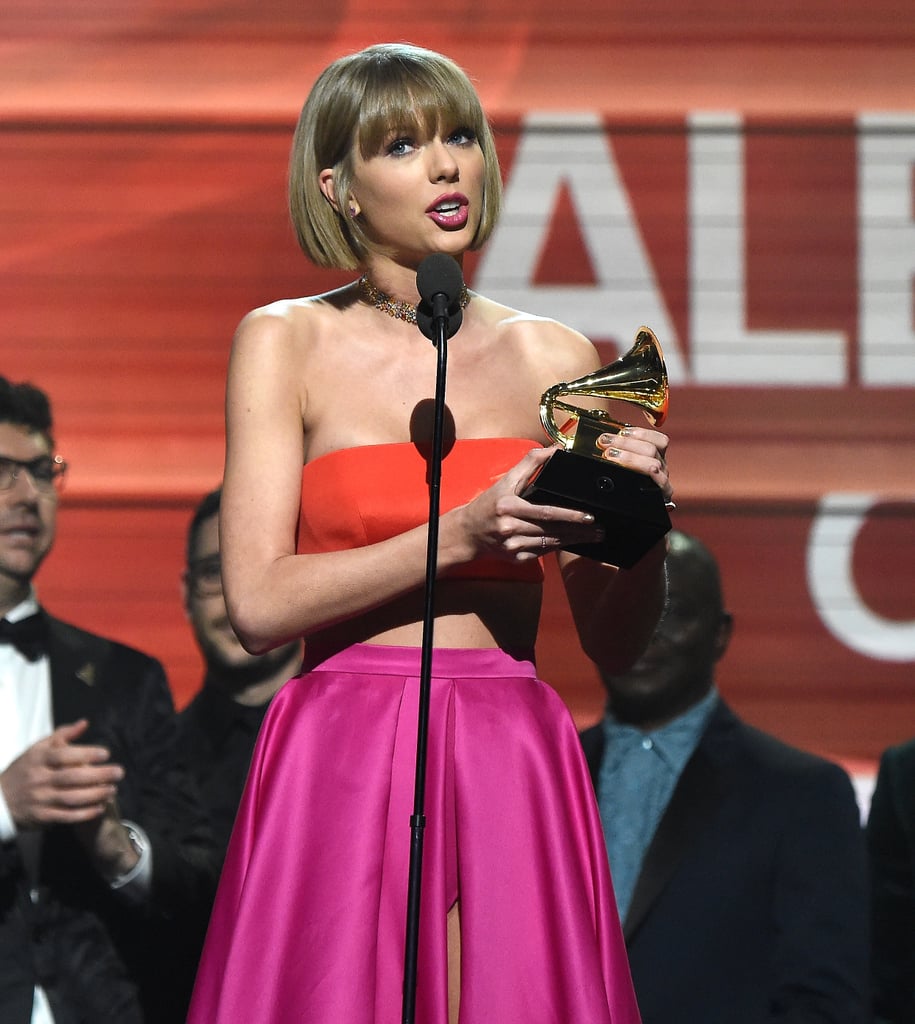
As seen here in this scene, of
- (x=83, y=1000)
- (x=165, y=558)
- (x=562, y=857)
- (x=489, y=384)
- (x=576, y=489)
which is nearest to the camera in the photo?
(x=576, y=489)

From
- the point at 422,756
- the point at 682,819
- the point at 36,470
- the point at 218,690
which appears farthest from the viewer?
the point at 218,690

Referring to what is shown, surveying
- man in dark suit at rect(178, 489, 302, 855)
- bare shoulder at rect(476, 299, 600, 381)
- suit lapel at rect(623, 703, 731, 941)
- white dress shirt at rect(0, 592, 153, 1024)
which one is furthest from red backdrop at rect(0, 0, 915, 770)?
bare shoulder at rect(476, 299, 600, 381)

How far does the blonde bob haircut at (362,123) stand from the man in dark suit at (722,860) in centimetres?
116

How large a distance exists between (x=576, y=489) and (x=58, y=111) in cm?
330

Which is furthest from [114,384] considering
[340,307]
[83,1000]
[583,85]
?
[340,307]

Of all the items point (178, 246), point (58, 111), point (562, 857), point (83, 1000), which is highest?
point (58, 111)

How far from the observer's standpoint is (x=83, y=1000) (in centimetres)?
299

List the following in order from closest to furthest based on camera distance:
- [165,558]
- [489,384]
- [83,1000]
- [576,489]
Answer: [576,489] < [489,384] < [83,1000] < [165,558]

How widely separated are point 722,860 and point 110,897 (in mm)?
1221

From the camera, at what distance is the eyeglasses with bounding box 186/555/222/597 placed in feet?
13.0

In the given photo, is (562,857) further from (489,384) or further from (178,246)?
(178,246)

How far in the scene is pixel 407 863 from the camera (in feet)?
5.42

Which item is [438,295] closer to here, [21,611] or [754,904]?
[754,904]

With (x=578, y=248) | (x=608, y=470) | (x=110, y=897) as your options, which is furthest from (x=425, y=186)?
→ (x=578, y=248)
